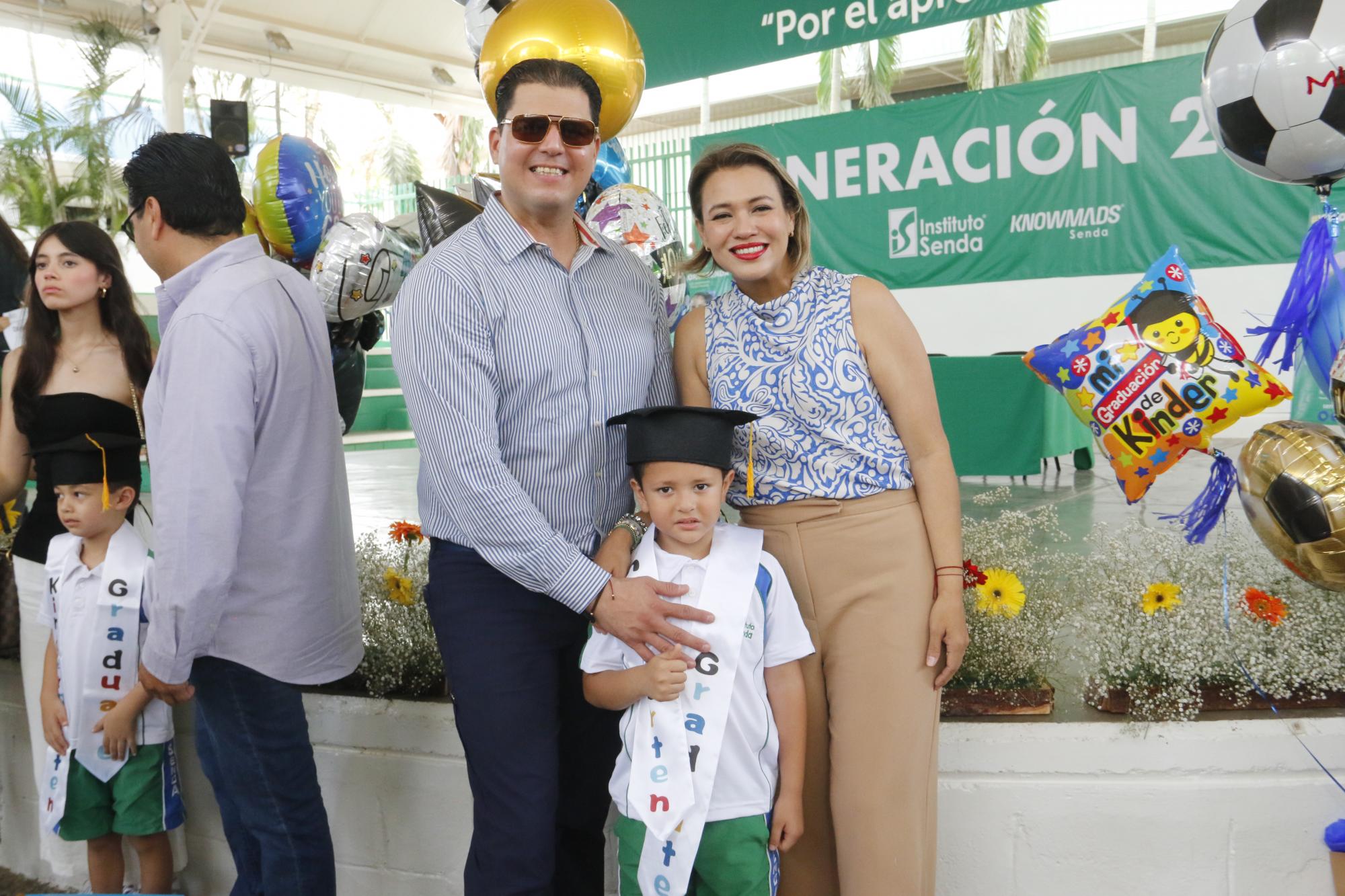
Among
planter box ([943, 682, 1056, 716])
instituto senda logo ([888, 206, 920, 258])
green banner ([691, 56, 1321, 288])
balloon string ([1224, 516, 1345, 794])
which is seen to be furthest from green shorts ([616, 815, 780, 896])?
instituto senda logo ([888, 206, 920, 258])

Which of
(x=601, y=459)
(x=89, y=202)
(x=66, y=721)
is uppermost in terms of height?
(x=89, y=202)

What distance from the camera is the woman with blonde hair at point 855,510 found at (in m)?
1.80

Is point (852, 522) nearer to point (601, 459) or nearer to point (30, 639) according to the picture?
point (601, 459)

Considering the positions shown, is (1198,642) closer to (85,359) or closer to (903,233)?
(85,359)

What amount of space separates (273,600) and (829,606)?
1.00m

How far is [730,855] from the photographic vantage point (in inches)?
66.7

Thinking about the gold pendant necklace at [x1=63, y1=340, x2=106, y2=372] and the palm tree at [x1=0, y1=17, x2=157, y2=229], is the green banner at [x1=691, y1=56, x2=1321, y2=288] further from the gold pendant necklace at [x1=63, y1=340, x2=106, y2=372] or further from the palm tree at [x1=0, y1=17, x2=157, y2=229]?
the palm tree at [x1=0, y1=17, x2=157, y2=229]

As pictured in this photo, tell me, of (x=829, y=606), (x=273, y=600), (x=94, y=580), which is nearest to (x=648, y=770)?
(x=829, y=606)

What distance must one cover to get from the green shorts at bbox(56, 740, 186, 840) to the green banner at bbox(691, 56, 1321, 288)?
370 centimetres

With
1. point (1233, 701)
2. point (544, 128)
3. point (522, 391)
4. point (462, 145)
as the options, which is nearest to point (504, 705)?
point (522, 391)

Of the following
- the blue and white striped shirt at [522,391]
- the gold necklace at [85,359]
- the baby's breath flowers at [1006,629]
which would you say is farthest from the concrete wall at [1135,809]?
the gold necklace at [85,359]

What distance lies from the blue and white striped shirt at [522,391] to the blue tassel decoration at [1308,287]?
4.65 ft

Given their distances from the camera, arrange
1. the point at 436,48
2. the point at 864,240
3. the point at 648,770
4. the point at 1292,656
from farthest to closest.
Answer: the point at 436,48 < the point at 864,240 < the point at 1292,656 < the point at 648,770

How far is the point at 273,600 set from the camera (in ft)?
6.31
